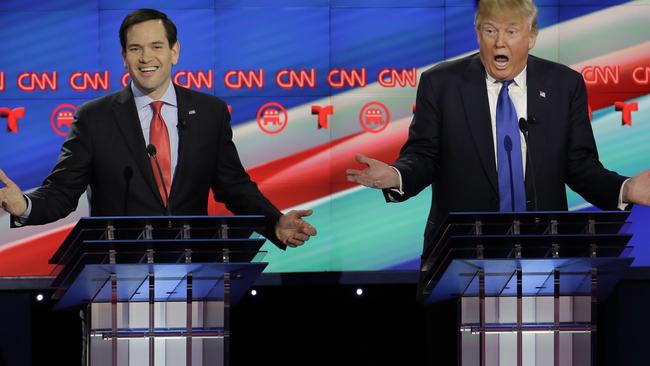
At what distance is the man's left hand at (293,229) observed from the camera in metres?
3.90

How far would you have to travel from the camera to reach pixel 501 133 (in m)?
3.98

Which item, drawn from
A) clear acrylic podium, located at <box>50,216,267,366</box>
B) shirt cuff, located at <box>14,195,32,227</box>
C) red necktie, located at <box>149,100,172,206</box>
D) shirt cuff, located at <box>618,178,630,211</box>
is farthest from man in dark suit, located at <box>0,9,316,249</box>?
shirt cuff, located at <box>618,178,630,211</box>

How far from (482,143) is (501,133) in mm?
67

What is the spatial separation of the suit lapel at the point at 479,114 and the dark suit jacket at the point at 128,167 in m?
0.68

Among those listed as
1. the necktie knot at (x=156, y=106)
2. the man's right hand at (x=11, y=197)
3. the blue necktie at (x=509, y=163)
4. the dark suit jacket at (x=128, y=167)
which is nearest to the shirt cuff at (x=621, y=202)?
the blue necktie at (x=509, y=163)

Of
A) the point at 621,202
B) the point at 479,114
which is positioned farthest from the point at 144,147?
the point at 621,202

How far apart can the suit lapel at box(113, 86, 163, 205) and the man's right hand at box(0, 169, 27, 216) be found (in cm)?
44

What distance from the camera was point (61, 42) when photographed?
24.8 ft

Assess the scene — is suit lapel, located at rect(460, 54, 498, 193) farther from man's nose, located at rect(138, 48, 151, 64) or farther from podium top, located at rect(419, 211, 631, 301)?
man's nose, located at rect(138, 48, 151, 64)

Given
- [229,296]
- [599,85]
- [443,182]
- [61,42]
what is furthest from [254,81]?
[229,296]

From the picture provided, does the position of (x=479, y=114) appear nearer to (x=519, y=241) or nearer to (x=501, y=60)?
(x=501, y=60)

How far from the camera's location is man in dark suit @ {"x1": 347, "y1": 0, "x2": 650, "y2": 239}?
3955mm

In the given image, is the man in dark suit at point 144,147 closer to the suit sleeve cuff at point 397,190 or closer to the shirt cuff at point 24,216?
the shirt cuff at point 24,216

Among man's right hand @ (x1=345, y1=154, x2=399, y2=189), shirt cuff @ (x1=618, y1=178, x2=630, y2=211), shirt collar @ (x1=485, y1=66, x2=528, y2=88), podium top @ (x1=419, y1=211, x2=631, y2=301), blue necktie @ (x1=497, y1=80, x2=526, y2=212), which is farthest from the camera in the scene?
shirt collar @ (x1=485, y1=66, x2=528, y2=88)
